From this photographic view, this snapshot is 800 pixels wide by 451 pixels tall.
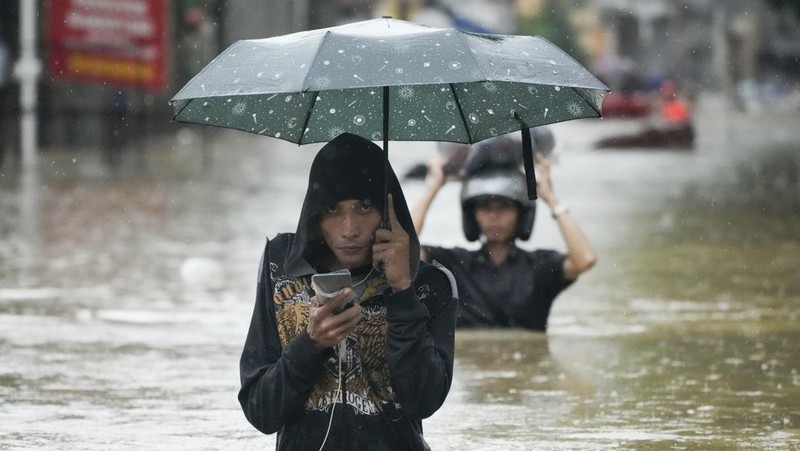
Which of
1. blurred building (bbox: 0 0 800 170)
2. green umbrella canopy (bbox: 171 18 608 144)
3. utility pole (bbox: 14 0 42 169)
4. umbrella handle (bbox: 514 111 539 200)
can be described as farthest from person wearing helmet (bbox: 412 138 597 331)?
utility pole (bbox: 14 0 42 169)

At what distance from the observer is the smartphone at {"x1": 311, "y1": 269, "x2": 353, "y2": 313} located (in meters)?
3.96

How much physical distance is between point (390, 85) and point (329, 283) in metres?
0.54

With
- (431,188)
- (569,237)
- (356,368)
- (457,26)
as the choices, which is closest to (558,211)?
(569,237)

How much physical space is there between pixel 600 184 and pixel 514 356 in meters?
14.5

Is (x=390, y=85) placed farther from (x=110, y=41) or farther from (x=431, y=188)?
(x=110, y=41)

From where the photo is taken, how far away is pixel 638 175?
24547 mm

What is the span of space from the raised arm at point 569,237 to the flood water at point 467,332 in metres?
0.47

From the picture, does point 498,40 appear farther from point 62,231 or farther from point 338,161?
point 62,231

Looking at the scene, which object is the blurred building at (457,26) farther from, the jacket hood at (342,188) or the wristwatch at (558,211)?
the jacket hood at (342,188)

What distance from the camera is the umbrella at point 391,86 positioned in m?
4.25

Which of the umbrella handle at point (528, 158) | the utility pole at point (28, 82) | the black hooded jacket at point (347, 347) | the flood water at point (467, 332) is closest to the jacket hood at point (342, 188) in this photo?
the black hooded jacket at point (347, 347)

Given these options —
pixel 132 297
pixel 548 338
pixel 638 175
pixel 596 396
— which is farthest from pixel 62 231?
pixel 638 175

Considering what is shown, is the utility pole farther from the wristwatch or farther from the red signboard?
the wristwatch

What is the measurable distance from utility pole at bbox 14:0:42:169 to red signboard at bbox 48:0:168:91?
69 cm
